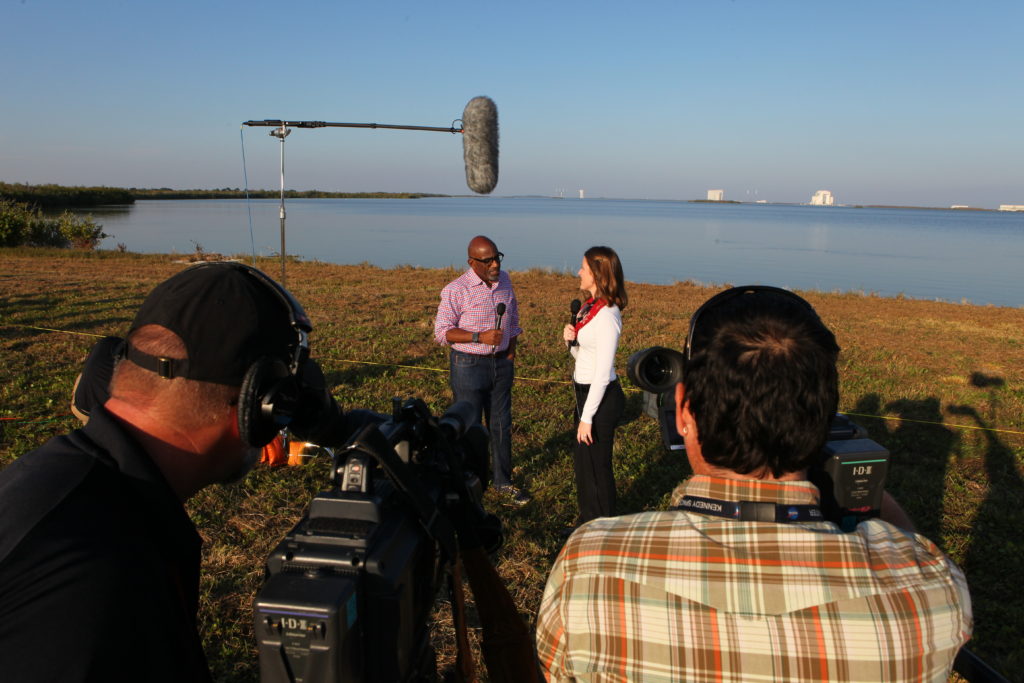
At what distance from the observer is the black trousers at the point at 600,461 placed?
13.8 feet

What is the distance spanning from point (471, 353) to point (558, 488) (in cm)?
127

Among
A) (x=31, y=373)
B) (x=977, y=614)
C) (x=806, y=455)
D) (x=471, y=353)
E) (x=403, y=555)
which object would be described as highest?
(x=806, y=455)

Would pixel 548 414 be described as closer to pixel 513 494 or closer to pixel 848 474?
pixel 513 494

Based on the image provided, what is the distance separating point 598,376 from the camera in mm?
4086

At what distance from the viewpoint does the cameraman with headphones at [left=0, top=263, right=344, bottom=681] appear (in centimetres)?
96

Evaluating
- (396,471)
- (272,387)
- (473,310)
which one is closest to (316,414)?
(272,387)

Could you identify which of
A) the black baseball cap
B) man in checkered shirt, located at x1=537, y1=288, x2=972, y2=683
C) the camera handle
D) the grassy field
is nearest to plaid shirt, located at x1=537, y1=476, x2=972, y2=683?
man in checkered shirt, located at x1=537, y1=288, x2=972, y2=683

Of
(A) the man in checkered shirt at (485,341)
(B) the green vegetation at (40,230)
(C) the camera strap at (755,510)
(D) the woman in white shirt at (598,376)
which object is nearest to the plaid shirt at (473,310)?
(A) the man in checkered shirt at (485,341)

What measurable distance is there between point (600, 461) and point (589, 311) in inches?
38.2

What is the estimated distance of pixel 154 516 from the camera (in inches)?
47.8

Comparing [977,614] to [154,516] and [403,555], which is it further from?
[154,516]

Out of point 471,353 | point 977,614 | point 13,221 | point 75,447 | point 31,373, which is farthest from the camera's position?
point 13,221

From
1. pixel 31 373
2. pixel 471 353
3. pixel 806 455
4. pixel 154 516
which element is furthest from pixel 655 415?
pixel 31 373

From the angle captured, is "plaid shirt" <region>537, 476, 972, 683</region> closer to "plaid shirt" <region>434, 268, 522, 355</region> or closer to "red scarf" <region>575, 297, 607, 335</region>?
"red scarf" <region>575, 297, 607, 335</region>
